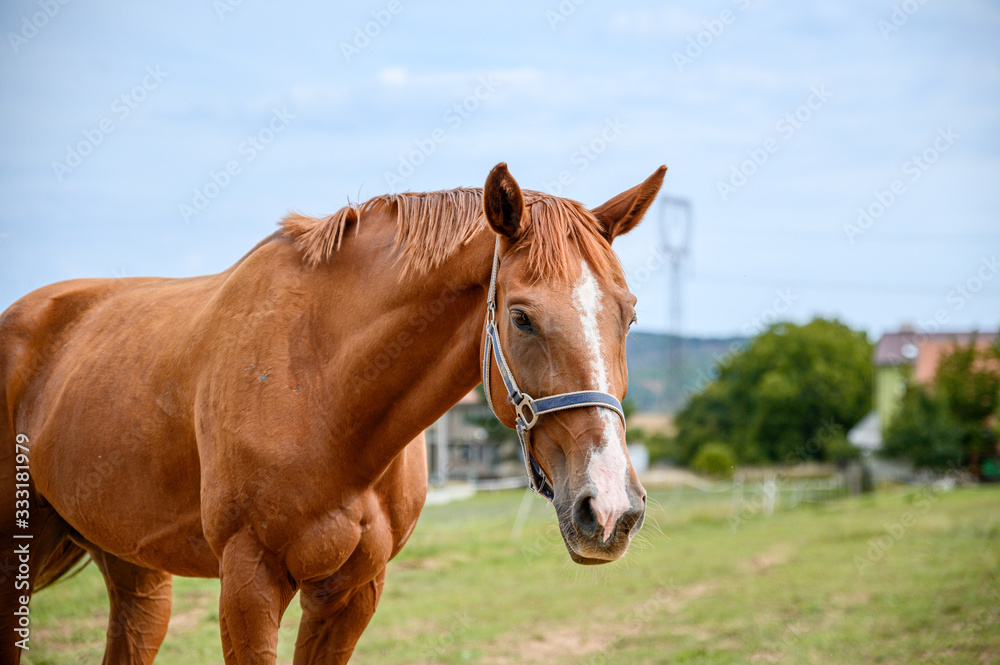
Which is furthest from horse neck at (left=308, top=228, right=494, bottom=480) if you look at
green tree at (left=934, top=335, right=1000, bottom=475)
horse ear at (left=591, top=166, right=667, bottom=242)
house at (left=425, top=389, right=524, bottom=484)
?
green tree at (left=934, top=335, right=1000, bottom=475)

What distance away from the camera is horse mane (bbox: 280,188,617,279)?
94.2 inches

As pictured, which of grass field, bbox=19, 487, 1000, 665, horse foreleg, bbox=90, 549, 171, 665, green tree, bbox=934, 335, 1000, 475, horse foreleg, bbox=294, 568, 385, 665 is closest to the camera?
horse foreleg, bbox=294, 568, 385, 665

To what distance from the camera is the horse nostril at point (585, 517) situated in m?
2.05

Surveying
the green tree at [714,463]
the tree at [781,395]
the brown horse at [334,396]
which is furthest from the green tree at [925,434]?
the brown horse at [334,396]

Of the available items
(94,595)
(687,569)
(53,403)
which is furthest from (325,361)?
(687,569)

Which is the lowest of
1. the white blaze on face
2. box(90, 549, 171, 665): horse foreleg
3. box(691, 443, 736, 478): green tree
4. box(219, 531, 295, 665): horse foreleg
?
box(691, 443, 736, 478): green tree

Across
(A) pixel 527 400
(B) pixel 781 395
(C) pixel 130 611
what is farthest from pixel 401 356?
(B) pixel 781 395

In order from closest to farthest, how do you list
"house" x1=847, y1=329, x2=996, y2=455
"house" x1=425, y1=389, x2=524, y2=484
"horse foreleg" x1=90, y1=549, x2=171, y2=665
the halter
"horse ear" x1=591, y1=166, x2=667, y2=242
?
the halter, "horse ear" x1=591, y1=166, x2=667, y2=242, "horse foreleg" x1=90, y1=549, x2=171, y2=665, "house" x1=425, y1=389, x2=524, y2=484, "house" x1=847, y1=329, x2=996, y2=455

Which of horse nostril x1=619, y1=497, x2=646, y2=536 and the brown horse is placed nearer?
horse nostril x1=619, y1=497, x2=646, y2=536

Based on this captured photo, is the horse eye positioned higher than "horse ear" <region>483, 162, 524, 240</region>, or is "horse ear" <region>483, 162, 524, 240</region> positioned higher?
"horse ear" <region>483, 162, 524, 240</region>

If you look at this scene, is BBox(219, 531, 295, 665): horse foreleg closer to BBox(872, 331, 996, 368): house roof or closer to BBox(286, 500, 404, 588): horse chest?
BBox(286, 500, 404, 588): horse chest

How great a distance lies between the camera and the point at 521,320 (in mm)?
2320

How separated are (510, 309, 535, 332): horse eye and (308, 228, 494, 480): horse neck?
0.96 feet

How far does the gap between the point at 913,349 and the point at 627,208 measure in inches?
1991
